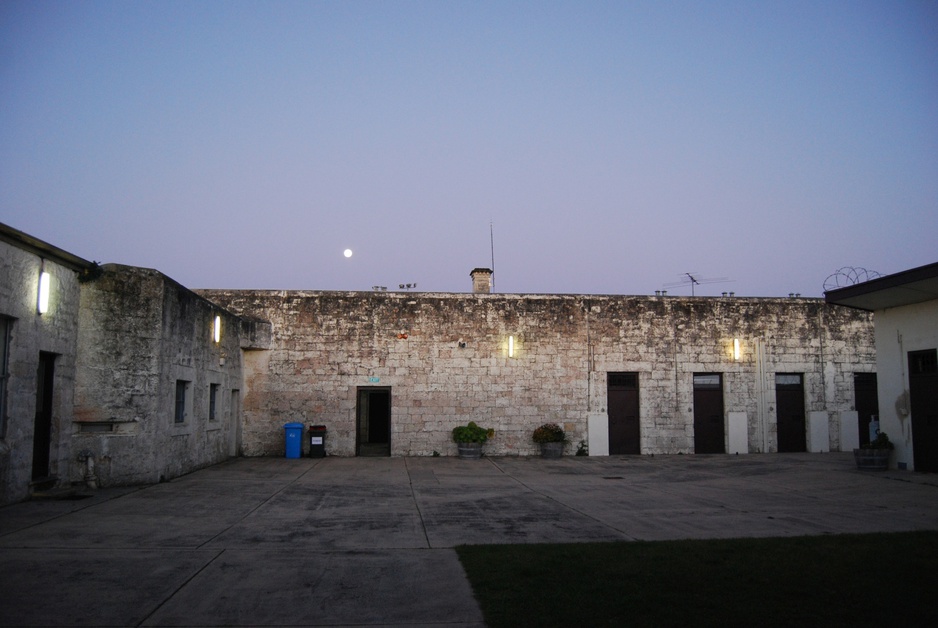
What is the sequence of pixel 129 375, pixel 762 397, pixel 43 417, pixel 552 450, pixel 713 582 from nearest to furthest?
pixel 713 582 → pixel 43 417 → pixel 129 375 → pixel 552 450 → pixel 762 397

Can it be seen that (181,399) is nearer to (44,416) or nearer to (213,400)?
(213,400)

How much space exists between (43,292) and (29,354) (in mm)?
1006

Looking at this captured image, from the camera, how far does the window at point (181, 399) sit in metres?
14.5

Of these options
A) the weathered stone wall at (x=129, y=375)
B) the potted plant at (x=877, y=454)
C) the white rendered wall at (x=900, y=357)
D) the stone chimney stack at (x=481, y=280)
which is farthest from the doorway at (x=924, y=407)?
the weathered stone wall at (x=129, y=375)

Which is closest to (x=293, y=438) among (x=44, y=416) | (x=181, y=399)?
(x=181, y=399)

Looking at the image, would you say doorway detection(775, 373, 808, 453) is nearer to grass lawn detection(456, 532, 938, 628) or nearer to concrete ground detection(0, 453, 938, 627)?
concrete ground detection(0, 453, 938, 627)

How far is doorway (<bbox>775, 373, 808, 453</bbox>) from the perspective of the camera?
2062 cm

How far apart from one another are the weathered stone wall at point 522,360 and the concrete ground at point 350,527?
3316 mm

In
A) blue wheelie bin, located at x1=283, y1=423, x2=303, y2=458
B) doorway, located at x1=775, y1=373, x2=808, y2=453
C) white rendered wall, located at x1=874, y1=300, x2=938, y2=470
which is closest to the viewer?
white rendered wall, located at x1=874, y1=300, x2=938, y2=470

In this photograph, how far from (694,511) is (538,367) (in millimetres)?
10102

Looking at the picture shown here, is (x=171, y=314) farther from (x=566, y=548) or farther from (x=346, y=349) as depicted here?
(x=566, y=548)

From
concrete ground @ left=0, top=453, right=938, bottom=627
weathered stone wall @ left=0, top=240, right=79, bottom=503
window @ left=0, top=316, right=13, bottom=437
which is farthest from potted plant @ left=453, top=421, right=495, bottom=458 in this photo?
window @ left=0, top=316, right=13, bottom=437

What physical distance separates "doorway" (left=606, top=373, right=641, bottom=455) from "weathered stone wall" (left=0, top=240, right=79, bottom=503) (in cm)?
1355

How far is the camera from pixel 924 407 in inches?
554
